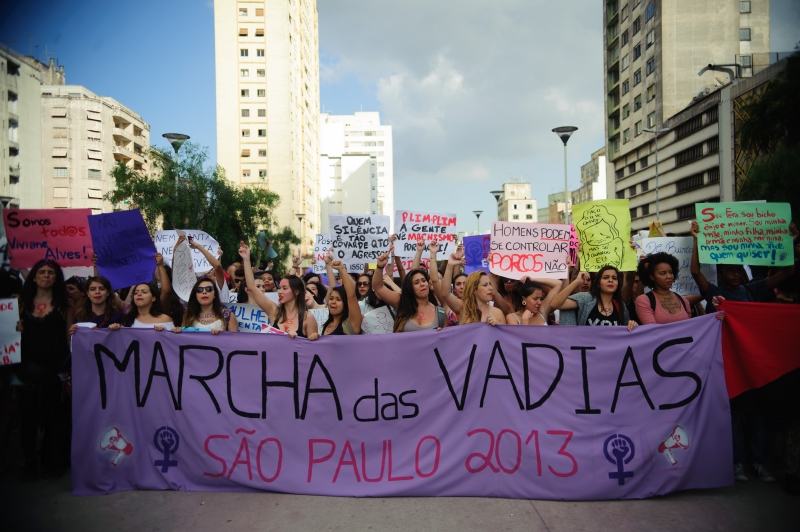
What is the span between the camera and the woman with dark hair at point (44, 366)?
530 centimetres

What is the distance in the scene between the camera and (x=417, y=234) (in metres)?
7.90

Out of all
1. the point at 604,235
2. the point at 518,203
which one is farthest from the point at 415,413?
the point at 518,203

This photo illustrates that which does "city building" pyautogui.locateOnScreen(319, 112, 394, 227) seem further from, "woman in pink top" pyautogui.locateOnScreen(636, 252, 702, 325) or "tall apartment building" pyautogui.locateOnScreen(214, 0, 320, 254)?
"woman in pink top" pyautogui.locateOnScreen(636, 252, 702, 325)

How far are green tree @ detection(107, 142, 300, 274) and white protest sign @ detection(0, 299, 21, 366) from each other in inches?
1149

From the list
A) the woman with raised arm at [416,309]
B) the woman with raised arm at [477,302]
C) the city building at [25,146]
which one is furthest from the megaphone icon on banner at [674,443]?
the city building at [25,146]

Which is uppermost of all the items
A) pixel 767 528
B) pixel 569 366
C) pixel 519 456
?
pixel 569 366

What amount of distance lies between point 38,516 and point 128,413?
3.17 ft

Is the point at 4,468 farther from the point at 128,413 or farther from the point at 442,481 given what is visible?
the point at 442,481

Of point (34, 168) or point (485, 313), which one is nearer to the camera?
point (485, 313)

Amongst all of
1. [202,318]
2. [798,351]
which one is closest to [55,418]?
[202,318]

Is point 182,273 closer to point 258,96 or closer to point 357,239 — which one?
point 357,239

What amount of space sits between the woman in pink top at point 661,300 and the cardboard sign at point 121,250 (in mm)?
5087

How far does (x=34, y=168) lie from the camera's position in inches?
2175

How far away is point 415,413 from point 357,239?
3276mm
